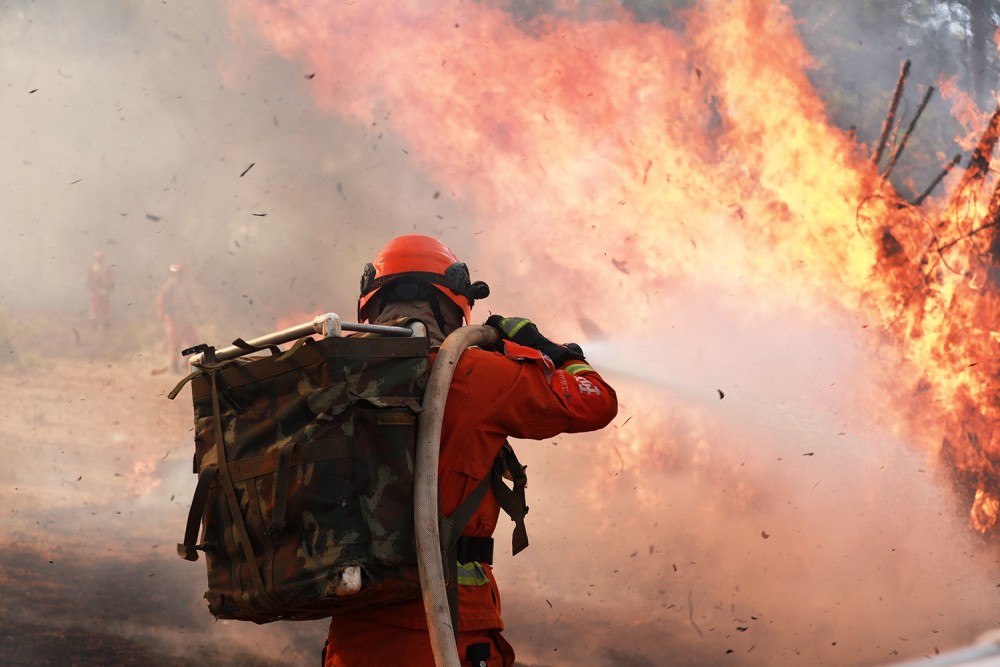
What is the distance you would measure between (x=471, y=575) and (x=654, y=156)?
5.47 meters

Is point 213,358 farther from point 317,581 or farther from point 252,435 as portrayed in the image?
point 317,581

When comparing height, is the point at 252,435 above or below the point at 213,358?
below

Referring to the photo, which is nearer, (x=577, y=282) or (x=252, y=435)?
(x=252, y=435)

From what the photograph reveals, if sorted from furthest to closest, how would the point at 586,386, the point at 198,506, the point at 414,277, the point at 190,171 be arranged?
the point at 190,171, the point at 414,277, the point at 586,386, the point at 198,506

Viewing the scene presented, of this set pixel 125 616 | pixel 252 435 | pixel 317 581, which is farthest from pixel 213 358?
pixel 125 616

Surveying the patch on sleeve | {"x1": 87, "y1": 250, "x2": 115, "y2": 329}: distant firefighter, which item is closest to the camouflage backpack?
the patch on sleeve

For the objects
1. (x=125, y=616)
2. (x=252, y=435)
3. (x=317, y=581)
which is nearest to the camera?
(x=317, y=581)

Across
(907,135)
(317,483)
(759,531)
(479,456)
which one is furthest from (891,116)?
(317,483)

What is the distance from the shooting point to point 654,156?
8.09m

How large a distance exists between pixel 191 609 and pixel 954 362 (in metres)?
7.08

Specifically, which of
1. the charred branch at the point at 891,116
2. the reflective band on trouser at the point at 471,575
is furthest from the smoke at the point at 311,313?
the reflective band on trouser at the point at 471,575

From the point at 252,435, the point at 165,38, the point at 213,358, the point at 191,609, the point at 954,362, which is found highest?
the point at 165,38

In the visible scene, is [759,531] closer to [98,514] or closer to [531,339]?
[531,339]

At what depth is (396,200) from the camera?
27.0 feet
